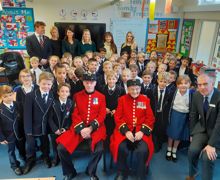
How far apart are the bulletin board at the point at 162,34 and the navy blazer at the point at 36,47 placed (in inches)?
117

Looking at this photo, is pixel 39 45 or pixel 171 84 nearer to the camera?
pixel 171 84

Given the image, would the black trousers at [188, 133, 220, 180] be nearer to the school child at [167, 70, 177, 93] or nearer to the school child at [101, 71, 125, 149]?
the school child at [167, 70, 177, 93]

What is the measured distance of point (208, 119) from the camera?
2047 mm

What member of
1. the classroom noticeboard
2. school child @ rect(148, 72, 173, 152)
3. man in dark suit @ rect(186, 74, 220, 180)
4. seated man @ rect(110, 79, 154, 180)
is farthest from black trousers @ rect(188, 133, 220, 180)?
the classroom noticeboard

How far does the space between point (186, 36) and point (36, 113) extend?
15.3ft

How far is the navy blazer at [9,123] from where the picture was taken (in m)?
2.04

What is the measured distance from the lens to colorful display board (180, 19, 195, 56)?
5.12 metres

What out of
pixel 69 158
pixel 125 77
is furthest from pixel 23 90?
pixel 125 77

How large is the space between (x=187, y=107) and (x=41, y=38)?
295cm

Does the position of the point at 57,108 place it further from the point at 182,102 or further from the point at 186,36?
the point at 186,36

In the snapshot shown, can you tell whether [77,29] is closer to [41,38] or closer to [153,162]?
[41,38]

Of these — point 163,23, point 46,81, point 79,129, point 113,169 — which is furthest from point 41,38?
point 163,23

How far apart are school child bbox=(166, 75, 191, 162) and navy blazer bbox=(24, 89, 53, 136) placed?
1.49m

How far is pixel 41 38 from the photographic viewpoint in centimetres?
378
